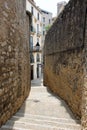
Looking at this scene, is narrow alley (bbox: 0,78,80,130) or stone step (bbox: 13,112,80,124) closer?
narrow alley (bbox: 0,78,80,130)

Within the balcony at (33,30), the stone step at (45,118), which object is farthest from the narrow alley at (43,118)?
the balcony at (33,30)

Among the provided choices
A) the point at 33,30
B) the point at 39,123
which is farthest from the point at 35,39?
the point at 39,123

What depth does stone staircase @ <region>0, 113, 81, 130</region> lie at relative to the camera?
3.81 m

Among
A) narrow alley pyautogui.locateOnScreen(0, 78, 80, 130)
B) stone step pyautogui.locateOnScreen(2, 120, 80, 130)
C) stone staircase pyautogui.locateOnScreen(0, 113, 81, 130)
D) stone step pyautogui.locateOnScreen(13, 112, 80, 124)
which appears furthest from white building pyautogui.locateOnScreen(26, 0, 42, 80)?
stone step pyautogui.locateOnScreen(2, 120, 80, 130)

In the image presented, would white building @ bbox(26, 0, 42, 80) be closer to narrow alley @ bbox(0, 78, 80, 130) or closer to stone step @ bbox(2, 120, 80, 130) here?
narrow alley @ bbox(0, 78, 80, 130)

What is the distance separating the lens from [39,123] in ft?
13.5

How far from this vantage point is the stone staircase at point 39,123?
3811 millimetres

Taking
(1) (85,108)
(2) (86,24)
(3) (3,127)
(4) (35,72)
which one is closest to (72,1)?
(2) (86,24)

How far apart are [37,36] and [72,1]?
699 inches

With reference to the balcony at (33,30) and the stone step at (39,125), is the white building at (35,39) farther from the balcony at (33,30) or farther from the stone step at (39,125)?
the stone step at (39,125)

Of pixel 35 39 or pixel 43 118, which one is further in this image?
pixel 35 39

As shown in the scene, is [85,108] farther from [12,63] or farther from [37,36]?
[37,36]

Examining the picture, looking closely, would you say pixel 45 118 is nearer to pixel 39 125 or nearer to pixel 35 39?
pixel 39 125

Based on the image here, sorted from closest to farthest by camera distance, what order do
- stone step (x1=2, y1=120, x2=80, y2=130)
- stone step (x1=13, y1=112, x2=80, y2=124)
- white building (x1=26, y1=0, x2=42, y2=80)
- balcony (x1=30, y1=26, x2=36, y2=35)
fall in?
stone step (x1=2, y1=120, x2=80, y2=130) → stone step (x1=13, y1=112, x2=80, y2=124) → white building (x1=26, y1=0, x2=42, y2=80) → balcony (x1=30, y1=26, x2=36, y2=35)
